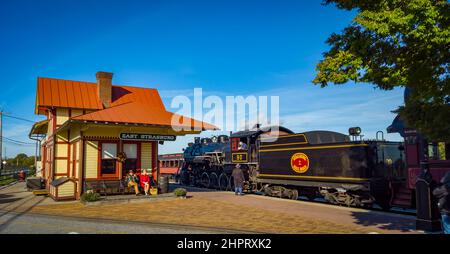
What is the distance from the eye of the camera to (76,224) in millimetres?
9719

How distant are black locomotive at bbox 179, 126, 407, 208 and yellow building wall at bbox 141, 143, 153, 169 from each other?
194 inches

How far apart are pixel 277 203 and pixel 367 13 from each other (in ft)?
31.4

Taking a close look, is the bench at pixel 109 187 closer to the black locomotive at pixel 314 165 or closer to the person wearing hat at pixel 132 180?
the person wearing hat at pixel 132 180

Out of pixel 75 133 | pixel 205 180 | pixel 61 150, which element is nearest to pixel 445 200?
pixel 75 133

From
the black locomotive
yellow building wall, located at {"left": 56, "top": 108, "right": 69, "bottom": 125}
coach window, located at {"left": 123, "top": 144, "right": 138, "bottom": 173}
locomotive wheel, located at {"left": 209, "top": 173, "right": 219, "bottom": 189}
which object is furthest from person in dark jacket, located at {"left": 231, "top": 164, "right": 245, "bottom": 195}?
yellow building wall, located at {"left": 56, "top": 108, "right": 69, "bottom": 125}

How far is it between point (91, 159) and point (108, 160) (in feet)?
2.50

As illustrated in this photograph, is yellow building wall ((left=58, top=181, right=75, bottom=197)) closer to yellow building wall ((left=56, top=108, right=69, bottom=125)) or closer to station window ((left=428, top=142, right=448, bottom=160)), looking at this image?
yellow building wall ((left=56, top=108, right=69, bottom=125))

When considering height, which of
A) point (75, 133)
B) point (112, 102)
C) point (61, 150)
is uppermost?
point (112, 102)

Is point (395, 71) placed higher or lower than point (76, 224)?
higher

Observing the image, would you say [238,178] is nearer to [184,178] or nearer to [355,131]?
[355,131]

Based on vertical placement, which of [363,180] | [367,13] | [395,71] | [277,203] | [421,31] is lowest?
[277,203]

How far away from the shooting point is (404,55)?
20.3ft
